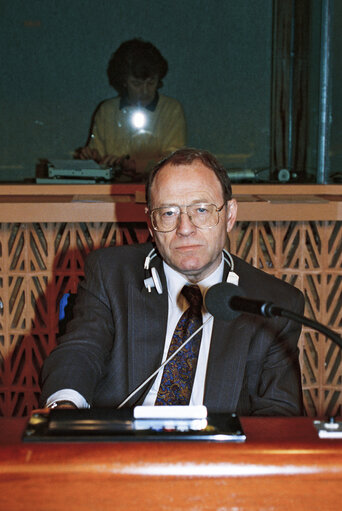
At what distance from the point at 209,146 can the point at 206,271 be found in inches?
172

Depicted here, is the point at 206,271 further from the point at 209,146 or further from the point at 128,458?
the point at 209,146

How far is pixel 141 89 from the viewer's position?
527cm

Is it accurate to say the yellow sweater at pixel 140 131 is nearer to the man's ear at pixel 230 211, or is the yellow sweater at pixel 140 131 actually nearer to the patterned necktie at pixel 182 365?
the man's ear at pixel 230 211

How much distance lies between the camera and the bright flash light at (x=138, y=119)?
5.40 metres

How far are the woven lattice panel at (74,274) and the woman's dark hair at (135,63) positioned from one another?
2.88 m

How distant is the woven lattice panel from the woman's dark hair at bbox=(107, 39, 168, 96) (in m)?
2.88

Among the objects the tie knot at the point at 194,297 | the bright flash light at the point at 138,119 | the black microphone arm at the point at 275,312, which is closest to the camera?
the black microphone arm at the point at 275,312

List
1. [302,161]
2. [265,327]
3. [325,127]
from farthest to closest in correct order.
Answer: [302,161] → [325,127] → [265,327]

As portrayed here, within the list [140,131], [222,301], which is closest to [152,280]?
[222,301]

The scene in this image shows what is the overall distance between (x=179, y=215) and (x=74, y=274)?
115cm

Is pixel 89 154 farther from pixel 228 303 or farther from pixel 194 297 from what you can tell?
pixel 228 303

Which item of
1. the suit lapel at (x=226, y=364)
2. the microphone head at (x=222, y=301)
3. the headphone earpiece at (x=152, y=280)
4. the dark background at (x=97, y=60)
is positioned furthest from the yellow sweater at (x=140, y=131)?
the microphone head at (x=222, y=301)

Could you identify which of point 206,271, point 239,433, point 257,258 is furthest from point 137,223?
point 239,433

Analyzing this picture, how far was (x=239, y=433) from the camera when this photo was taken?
832mm
